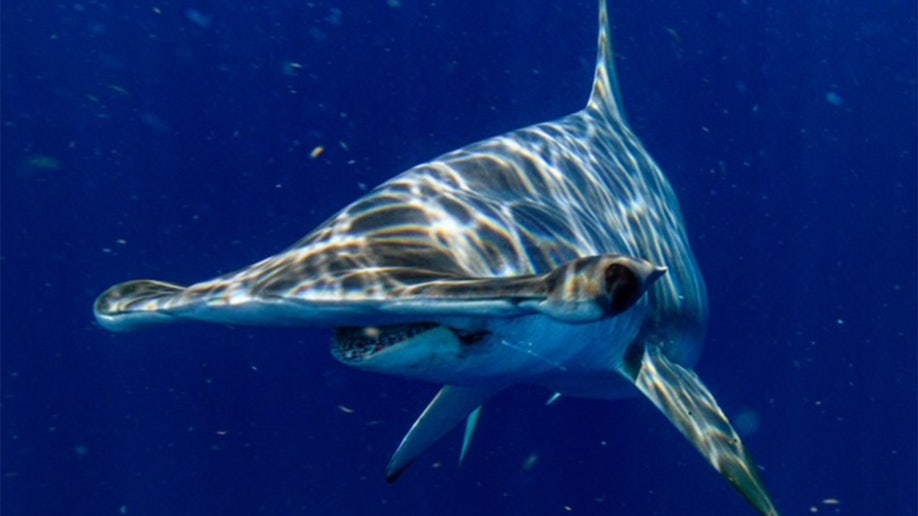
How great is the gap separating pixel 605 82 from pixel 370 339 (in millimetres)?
5390

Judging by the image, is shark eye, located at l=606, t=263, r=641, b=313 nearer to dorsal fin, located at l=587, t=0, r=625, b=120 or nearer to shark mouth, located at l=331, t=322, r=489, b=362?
shark mouth, located at l=331, t=322, r=489, b=362

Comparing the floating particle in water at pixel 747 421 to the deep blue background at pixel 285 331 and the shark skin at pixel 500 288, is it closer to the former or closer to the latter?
the deep blue background at pixel 285 331

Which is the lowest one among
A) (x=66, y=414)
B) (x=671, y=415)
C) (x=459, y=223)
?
(x=66, y=414)

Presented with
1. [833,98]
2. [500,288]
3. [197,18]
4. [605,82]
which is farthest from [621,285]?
[833,98]

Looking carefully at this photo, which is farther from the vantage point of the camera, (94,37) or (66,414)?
(94,37)

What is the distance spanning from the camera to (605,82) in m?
7.64

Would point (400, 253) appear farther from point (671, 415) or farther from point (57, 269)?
point (57, 269)

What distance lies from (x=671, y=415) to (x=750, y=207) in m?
24.7

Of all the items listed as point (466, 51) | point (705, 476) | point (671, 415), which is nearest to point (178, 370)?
point (705, 476)

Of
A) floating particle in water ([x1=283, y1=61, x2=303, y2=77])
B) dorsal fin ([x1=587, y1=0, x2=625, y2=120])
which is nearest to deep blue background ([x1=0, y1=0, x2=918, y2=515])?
floating particle in water ([x1=283, y1=61, x2=303, y2=77])

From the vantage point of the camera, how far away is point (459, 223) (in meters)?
3.53

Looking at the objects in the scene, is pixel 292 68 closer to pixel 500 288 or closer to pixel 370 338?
pixel 370 338

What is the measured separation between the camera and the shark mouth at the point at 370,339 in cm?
287

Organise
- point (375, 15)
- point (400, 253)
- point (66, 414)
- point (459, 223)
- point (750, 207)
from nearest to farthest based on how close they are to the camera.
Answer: point (400, 253) < point (459, 223) < point (66, 414) < point (375, 15) < point (750, 207)
